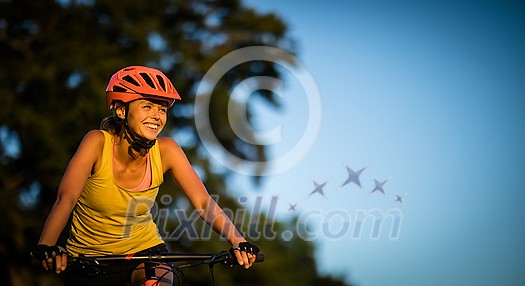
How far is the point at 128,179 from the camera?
4.99 meters

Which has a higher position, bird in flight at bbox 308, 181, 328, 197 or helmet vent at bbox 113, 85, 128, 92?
bird in flight at bbox 308, 181, 328, 197

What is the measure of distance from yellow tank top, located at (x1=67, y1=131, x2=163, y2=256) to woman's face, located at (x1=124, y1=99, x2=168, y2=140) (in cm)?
18

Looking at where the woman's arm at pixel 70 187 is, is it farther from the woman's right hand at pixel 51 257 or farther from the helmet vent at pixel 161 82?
the helmet vent at pixel 161 82

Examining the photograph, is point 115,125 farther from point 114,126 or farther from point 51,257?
point 51,257

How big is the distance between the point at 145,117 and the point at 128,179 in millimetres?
380

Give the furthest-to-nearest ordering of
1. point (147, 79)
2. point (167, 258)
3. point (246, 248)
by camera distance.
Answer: point (147, 79) → point (167, 258) → point (246, 248)

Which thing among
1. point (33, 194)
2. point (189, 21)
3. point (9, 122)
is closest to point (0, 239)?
point (33, 194)

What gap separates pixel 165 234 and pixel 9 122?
14.0 feet

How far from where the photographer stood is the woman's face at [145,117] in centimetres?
497


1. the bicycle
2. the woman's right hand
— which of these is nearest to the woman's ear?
the bicycle

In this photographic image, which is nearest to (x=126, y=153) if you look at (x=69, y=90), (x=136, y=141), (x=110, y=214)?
(x=136, y=141)

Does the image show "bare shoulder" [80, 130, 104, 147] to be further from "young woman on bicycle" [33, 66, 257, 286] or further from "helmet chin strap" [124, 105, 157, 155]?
"helmet chin strap" [124, 105, 157, 155]

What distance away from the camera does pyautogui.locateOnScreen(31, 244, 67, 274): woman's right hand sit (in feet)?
14.1

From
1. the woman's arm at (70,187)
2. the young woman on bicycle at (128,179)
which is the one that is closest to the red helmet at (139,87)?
the young woman on bicycle at (128,179)
